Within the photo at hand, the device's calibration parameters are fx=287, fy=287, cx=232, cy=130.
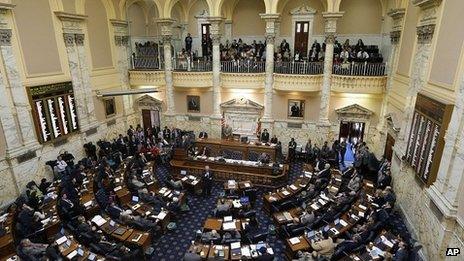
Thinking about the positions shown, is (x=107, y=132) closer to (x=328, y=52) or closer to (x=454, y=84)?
(x=328, y=52)

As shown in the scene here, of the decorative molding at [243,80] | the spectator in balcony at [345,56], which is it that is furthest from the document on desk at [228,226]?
the spectator in balcony at [345,56]

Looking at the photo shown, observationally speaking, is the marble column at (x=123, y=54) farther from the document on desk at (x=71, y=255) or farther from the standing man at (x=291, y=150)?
the document on desk at (x=71, y=255)

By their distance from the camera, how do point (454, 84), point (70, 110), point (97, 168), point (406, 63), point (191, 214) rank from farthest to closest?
point (70, 110), point (97, 168), point (406, 63), point (191, 214), point (454, 84)

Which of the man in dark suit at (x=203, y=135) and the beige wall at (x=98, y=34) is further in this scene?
the man in dark suit at (x=203, y=135)

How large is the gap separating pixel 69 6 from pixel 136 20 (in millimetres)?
6261

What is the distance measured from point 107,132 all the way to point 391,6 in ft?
59.3

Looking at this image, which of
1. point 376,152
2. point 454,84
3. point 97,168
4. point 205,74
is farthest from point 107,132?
point 454,84

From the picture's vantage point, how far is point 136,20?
20531 mm

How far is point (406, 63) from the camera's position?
508 inches

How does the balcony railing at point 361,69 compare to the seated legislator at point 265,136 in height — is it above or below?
above

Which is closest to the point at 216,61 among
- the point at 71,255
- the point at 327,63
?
the point at 327,63

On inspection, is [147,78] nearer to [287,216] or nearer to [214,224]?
[214,224]

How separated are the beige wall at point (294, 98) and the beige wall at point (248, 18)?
184 inches

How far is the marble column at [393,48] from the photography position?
1383 centimetres
